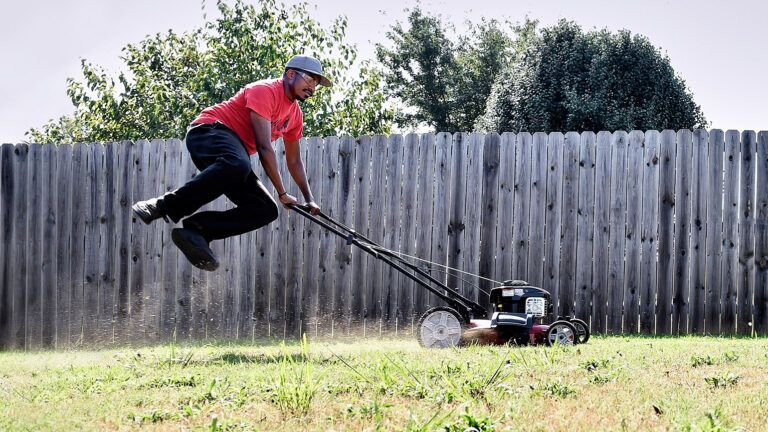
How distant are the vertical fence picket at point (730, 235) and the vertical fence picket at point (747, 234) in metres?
0.04

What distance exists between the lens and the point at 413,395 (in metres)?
3.83

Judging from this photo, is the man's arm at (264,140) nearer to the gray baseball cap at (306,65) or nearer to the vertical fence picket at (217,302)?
the gray baseball cap at (306,65)

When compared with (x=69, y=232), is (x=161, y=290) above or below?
below

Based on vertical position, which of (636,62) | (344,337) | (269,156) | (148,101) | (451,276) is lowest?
(344,337)

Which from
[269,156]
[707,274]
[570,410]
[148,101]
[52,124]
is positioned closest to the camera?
[570,410]

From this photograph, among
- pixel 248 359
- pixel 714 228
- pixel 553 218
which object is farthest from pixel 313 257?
pixel 714 228

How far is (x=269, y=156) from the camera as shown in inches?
221

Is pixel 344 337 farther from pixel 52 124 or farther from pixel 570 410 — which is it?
pixel 52 124

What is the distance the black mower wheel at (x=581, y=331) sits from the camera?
6704mm

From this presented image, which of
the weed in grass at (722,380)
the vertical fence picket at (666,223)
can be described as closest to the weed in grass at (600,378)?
the weed in grass at (722,380)

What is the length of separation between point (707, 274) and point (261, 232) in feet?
14.1

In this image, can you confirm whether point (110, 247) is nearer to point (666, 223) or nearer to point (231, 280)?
point (231, 280)

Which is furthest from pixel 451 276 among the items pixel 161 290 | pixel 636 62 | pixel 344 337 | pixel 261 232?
pixel 636 62

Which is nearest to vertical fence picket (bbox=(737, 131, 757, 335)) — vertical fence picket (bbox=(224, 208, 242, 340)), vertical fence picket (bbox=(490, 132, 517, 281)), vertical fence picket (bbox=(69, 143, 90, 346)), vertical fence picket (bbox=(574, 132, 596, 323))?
vertical fence picket (bbox=(574, 132, 596, 323))
